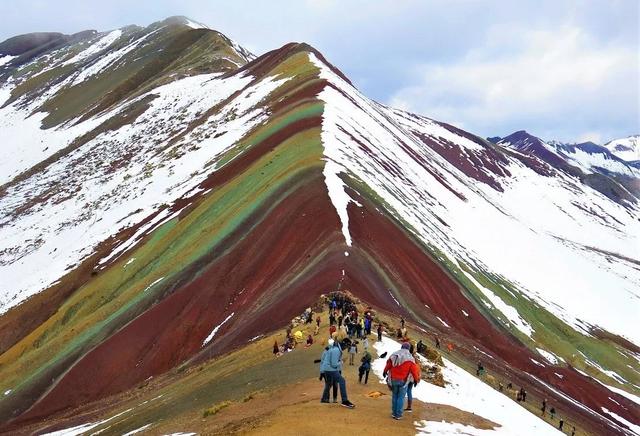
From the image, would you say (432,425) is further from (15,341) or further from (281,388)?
(15,341)

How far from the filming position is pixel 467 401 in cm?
1831

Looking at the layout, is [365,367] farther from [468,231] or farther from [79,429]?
[468,231]

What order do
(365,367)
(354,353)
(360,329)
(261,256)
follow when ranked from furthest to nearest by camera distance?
(261,256) → (360,329) → (354,353) → (365,367)

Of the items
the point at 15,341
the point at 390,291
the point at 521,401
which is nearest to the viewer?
the point at 521,401

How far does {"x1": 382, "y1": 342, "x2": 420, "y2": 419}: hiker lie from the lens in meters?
14.2

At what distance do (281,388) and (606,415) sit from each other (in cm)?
2938

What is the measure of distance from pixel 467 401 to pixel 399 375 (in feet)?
17.3

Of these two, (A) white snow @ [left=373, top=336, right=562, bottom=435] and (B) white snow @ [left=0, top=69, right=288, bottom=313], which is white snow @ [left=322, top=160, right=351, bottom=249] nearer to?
(A) white snow @ [left=373, top=336, right=562, bottom=435]

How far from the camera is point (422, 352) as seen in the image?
72.4 ft

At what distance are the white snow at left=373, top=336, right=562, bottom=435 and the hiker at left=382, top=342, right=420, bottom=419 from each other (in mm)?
679

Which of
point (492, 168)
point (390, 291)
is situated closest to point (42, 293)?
point (390, 291)

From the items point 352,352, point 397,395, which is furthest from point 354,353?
point 397,395

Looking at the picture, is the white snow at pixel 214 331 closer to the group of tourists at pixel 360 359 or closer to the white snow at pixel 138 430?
the group of tourists at pixel 360 359

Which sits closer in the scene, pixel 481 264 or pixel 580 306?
pixel 481 264
